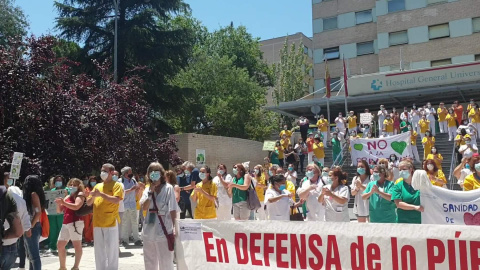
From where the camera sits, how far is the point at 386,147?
836 inches

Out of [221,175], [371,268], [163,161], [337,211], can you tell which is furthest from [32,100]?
→ [371,268]

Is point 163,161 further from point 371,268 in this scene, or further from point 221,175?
point 371,268

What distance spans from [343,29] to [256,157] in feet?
64.9

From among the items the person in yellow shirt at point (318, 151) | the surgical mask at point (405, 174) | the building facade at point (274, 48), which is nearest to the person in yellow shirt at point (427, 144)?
the person in yellow shirt at point (318, 151)

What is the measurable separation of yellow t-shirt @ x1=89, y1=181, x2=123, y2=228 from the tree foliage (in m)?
5.14

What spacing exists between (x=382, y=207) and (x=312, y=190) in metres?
1.57

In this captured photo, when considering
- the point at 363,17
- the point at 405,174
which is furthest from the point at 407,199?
the point at 363,17

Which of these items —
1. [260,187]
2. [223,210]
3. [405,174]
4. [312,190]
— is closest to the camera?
[405,174]

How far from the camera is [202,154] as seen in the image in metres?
26.8

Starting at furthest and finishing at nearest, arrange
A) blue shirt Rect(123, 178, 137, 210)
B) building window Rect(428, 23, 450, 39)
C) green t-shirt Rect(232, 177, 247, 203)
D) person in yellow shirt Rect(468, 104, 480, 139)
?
1. building window Rect(428, 23, 450, 39)
2. person in yellow shirt Rect(468, 104, 480, 139)
3. blue shirt Rect(123, 178, 137, 210)
4. green t-shirt Rect(232, 177, 247, 203)

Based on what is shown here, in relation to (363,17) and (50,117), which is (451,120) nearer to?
(50,117)

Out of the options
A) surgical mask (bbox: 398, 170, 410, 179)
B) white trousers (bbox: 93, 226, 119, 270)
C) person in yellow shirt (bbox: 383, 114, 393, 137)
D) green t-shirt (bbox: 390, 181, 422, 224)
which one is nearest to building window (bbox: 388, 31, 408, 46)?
person in yellow shirt (bbox: 383, 114, 393, 137)

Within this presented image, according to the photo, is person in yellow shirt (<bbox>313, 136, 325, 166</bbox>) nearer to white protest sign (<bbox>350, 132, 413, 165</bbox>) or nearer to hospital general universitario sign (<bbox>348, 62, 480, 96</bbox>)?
white protest sign (<bbox>350, 132, 413, 165</bbox>)

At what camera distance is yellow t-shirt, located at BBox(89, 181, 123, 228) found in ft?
28.3
